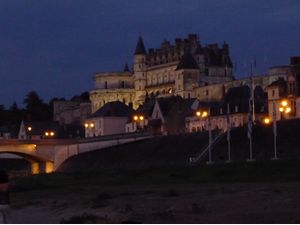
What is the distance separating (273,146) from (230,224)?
66183 mm

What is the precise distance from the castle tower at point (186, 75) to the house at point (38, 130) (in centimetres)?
2834

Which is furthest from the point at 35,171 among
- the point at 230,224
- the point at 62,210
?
the point at 230,224

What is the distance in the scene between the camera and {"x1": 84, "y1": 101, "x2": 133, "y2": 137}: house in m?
163

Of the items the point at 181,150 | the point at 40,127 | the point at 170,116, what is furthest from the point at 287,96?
the point at 40,127

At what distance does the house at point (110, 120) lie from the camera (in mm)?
163125

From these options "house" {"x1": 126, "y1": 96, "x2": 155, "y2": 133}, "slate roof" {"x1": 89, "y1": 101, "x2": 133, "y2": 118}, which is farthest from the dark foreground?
"slate roof" {"x1": 89, "y1": 101, "x2": 133, "y2": 118}

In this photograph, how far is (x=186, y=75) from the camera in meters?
194

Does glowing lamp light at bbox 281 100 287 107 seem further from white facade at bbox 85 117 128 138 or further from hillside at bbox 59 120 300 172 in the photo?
white facade at bbox 85 117 128 138

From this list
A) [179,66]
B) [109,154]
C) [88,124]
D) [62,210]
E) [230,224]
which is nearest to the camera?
[230,224]

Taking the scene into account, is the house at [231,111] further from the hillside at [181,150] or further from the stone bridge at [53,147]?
the stone bridge at [53,147]

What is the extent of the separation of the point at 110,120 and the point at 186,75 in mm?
34826

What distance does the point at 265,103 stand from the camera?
12812 centimetres

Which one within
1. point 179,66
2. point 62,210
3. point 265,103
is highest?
point 179,66

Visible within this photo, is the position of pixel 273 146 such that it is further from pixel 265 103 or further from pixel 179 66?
pixel 179 66
